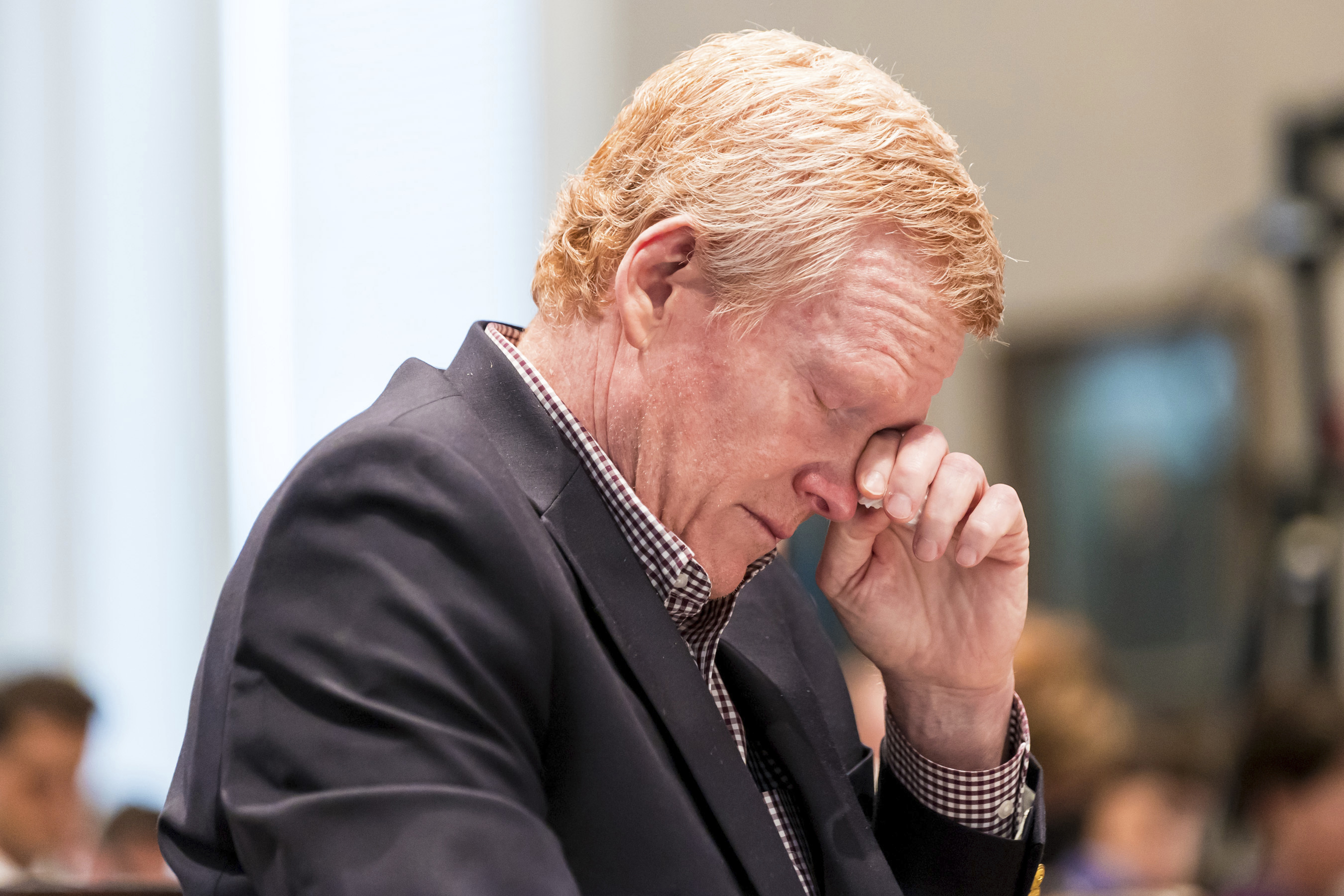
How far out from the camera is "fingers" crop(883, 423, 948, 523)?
1.06 meters

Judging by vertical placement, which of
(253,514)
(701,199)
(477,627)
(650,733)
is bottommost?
(253,514)

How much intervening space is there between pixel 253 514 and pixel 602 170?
325cm

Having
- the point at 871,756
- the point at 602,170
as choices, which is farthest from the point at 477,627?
the point at 871,756

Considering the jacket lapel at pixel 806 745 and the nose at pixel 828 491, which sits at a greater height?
the nose at pixel 828 491

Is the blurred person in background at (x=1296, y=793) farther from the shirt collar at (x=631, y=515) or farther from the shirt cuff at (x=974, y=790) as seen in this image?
the shirt collar at (x=631, y=515)

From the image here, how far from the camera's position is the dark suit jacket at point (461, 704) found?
2.48ft

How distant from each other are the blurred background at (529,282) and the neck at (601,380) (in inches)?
102

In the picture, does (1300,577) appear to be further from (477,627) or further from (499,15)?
(477,627)

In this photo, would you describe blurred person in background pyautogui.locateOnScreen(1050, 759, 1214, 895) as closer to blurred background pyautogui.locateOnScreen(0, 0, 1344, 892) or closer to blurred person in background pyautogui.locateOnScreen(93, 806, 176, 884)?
blurred background pyautogui.locateOnScreen(0, 0, 1344, 892)

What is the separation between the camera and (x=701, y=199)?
1.00m

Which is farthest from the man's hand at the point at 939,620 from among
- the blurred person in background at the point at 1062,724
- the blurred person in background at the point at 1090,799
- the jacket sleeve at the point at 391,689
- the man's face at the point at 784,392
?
the blurred person in background at the point at 1062,724

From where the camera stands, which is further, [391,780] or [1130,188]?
[1130,188]

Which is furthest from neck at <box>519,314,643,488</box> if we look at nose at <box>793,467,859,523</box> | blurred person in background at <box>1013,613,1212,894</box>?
blurred person in background at <box>1013,613,1212,894</box>

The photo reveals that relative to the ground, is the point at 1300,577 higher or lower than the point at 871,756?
lower
